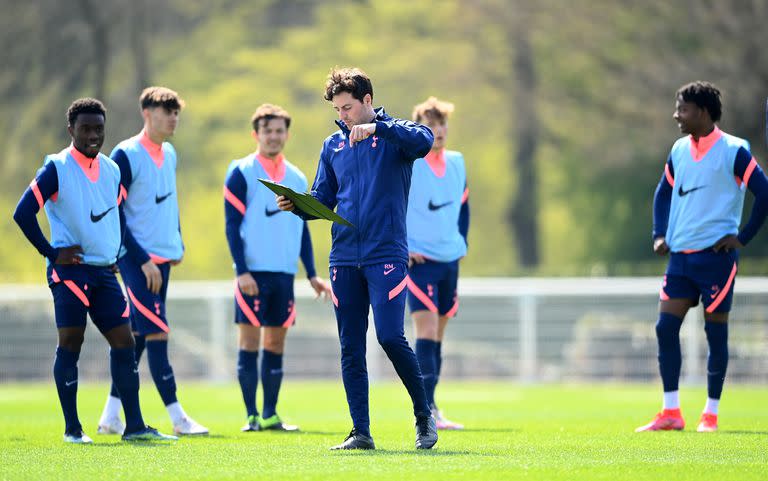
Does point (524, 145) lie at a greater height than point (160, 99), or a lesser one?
greater

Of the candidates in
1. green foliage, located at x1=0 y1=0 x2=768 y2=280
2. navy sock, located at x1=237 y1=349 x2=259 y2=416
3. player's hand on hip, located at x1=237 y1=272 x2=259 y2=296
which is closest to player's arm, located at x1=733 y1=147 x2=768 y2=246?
player's hand on hip, located at x1=237 y1=272 x2=259 y2=296

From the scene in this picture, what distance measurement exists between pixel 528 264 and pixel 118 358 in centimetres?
2106

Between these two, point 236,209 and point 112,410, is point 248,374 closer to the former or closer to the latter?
point 112,410

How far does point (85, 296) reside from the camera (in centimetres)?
865

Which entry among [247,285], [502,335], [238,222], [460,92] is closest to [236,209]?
[238,222]

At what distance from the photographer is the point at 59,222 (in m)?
8.69

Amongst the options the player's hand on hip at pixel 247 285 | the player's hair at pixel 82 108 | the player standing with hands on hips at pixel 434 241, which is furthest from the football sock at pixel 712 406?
the player's hair at pixel 82 108

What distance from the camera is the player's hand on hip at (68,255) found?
852 cm

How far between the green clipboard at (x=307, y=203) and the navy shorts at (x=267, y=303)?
240cm

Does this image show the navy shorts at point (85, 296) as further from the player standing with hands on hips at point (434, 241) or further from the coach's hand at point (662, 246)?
the coach's hand at point (662, 246)

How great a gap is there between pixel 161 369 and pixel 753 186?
4547 millimetres

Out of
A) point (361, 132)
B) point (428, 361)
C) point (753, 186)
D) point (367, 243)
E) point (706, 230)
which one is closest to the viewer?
point (361, 132)

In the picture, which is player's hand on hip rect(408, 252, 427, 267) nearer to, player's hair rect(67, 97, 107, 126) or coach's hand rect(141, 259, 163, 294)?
coach's hand rect(141, 259, 163, 294)

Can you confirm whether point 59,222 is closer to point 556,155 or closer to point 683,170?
point 683,170
